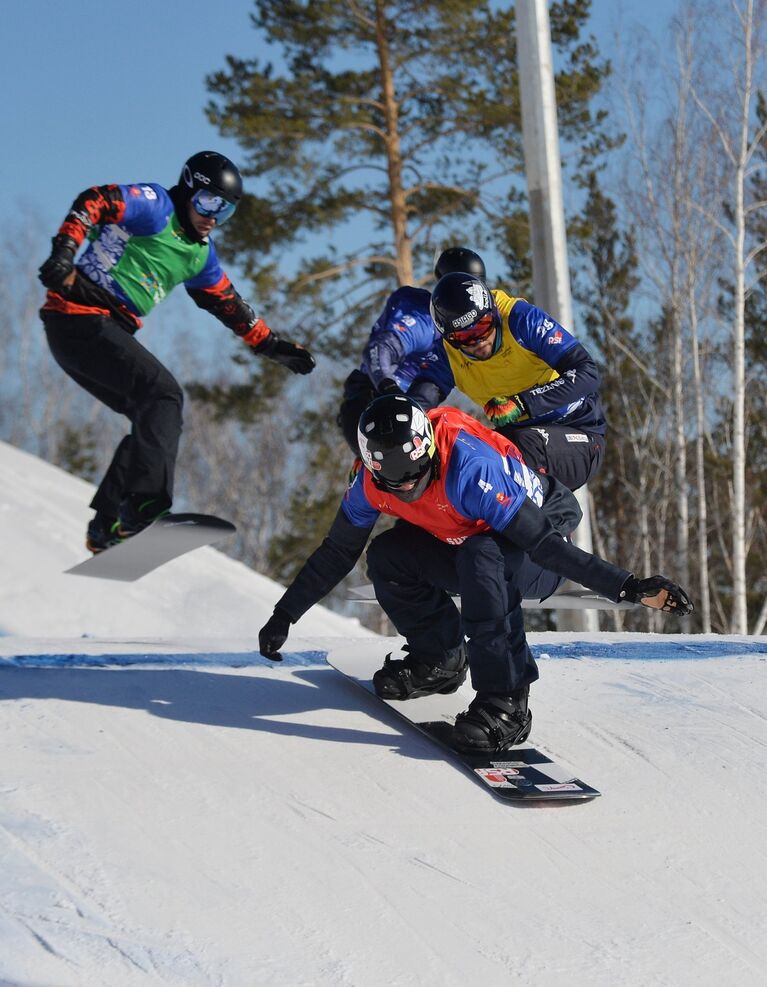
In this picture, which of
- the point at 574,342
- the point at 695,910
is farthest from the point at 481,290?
the point at 695,910

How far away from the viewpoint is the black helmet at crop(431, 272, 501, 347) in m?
4.46

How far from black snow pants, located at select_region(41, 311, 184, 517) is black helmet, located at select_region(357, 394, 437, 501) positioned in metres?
1.77

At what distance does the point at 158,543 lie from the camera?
5.18 metres

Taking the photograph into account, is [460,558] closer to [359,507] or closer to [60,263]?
[359,507]

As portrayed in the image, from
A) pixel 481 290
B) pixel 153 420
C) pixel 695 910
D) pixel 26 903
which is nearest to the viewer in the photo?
pixel 26 903

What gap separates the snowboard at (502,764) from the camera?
3.44 metres

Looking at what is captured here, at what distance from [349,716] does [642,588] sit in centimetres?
133

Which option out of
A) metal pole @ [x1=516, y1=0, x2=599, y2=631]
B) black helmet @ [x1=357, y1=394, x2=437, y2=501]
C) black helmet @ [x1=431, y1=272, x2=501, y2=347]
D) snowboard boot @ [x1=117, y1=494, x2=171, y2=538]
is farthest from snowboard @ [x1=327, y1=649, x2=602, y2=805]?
metal pole @ [x1=516, y1=0, x2=599, y2=631]

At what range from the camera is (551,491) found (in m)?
4.17

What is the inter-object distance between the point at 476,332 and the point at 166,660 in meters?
1.91

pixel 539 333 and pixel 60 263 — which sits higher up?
pixel 60 263

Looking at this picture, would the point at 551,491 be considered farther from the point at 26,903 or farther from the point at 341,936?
the point at 26,903

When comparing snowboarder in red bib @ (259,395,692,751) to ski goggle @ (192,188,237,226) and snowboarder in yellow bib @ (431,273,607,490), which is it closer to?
snowboarder in yellow bib @ (431,273,607,490)

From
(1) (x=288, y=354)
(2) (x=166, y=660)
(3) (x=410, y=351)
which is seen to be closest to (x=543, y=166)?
(1) (x=288, y=354)
